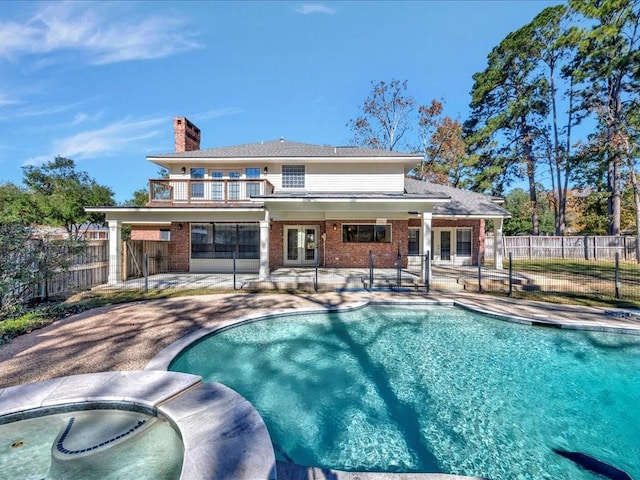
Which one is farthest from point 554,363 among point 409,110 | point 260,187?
point 409,110

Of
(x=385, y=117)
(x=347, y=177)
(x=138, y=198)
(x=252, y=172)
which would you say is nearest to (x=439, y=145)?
(x=385, y=117)

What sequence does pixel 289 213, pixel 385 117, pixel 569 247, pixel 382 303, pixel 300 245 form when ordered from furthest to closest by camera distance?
pixel 385 117 < pixel 569 247 < pixel 300 245 < pixel 289 213 < pixel 382 303

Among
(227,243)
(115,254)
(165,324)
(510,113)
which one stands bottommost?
(165,324)

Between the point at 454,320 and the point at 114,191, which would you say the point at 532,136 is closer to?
the point at 454,320

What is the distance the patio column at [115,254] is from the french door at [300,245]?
7.93m

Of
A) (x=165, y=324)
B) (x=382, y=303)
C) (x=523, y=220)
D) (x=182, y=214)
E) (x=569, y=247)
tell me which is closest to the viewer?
(x=165, y=324)

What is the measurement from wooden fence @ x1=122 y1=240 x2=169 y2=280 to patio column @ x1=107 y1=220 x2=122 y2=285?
39 cm

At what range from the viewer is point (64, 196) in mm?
22922

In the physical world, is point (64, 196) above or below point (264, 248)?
above

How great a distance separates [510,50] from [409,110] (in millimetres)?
11805

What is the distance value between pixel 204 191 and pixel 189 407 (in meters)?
13.7

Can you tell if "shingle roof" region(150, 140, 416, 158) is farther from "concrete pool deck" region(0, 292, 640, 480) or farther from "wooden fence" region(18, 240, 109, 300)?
"concrete pool deck" region(0, 292, 640, 480)

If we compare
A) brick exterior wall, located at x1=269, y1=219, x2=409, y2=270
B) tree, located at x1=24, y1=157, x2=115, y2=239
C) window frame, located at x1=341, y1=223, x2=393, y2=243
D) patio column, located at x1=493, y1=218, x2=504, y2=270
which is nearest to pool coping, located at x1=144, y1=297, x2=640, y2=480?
brick exterior wall, located at x1=269, y1=219, x2=409, y2=270

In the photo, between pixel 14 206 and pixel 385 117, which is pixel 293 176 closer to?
pixel 14 206
